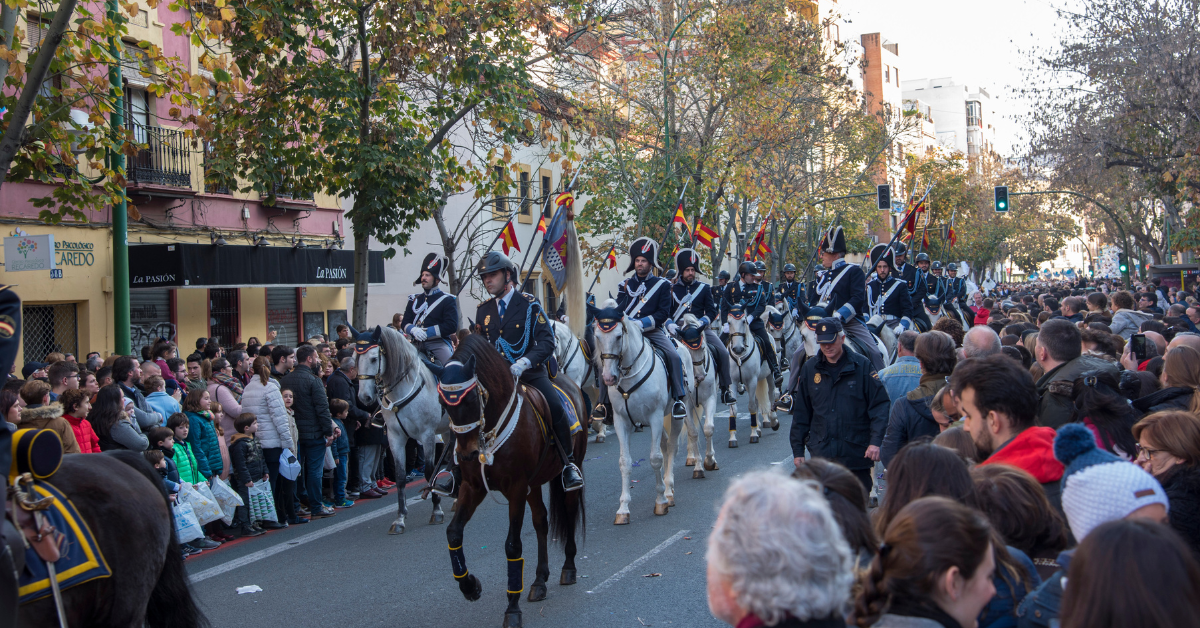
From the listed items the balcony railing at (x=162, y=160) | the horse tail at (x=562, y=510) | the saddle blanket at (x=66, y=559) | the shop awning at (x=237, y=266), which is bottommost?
the horse tail at (x=562, y=510)

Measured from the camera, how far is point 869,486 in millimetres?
8141

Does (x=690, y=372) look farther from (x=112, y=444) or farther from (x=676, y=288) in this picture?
(x=112, y=444)

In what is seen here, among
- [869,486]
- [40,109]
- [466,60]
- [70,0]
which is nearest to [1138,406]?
[869,486]

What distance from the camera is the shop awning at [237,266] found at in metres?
17.3

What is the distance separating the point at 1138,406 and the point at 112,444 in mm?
7810

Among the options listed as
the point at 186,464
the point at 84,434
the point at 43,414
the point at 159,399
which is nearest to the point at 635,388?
the point at 186,464

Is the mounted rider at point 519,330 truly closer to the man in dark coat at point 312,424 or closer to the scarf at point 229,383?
the man in dark coat at point 312,424

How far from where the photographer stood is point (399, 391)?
10438mm

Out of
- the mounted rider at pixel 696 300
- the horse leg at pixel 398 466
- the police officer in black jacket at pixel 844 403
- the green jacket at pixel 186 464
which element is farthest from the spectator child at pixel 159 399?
the mounted rider at pixel 696 300

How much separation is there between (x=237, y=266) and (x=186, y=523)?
11104mm

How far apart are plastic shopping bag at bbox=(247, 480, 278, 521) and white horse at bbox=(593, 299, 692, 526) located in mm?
3627

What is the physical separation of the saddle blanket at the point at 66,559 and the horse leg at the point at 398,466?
17.2ft

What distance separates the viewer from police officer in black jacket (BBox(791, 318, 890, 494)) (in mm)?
6516

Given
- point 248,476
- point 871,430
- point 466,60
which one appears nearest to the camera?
point 871,430
